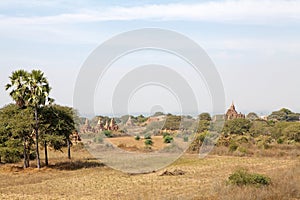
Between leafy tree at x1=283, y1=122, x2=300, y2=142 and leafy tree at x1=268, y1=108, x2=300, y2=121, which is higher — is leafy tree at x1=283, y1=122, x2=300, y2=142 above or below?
below

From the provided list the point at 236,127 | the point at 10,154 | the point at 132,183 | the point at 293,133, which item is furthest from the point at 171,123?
the point at 132,183

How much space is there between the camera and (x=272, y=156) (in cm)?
3953

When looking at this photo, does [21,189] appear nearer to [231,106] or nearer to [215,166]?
[215,166]

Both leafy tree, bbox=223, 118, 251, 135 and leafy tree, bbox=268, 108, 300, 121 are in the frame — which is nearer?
leafy tree, bbox=223, 118, 251, 135

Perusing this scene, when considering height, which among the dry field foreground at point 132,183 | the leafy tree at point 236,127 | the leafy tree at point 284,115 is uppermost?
the leafy tree at point 284,115

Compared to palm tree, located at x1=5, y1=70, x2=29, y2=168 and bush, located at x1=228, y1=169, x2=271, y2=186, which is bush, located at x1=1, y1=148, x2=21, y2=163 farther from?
bush, located at x1=228, y1=169, x2=271, y2=186

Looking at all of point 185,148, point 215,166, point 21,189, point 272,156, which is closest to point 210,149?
point 185,148

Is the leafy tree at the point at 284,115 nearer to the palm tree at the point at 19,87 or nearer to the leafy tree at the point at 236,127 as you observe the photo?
the leafy tree at the point at 236,127

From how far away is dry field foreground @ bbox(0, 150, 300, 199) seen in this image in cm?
1687

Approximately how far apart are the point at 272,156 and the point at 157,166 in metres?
12.8

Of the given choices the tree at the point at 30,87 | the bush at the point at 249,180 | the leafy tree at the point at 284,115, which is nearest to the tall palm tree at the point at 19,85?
the tree at the point at 30,87

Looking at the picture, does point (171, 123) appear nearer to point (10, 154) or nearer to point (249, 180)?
point (10, 154)

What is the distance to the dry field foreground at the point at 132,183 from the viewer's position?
55.3 ft

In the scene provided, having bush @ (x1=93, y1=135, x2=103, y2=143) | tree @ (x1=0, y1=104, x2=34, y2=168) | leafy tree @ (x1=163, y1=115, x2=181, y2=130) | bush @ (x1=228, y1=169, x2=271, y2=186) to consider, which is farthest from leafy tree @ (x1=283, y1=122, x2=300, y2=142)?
bush @ (x1=228, y1=169, x2=271, y2=186)
